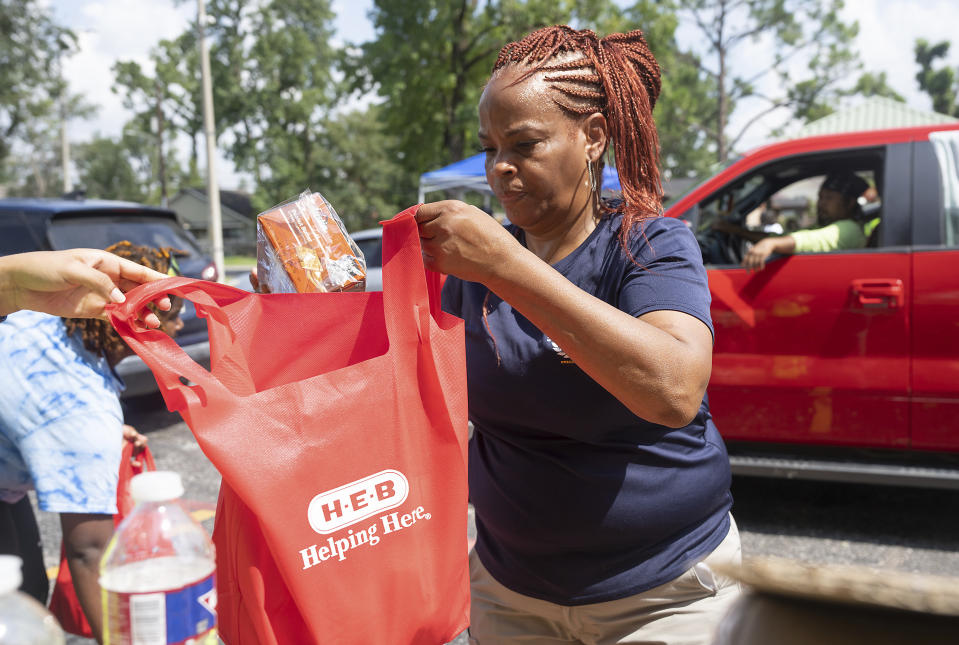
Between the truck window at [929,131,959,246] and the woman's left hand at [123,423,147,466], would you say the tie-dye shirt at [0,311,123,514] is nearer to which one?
the woman's left hand at [123,423,147,466]

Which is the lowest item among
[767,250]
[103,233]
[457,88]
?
[767,250]

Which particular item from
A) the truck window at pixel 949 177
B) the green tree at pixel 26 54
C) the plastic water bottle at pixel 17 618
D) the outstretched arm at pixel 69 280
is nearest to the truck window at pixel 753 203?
the truck window at pixel 949 177

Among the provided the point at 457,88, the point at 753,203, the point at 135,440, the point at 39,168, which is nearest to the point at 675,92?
the point at 457,88

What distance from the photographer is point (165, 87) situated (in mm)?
43531

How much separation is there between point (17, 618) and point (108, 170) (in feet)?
259

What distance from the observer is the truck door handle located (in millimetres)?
3660

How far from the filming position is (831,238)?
160 inches

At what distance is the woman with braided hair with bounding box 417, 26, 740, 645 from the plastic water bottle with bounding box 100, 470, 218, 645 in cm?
64

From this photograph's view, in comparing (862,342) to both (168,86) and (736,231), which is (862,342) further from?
(168,86)

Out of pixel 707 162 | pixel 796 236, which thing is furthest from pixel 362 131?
pixel 796 236

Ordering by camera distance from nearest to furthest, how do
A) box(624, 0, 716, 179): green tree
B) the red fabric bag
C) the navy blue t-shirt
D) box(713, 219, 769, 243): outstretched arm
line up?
the navy blue t-shirt
the red fabric bag
box(713, 219, 769, 243): outstretched arm
box(624, 0, 716, 179): green tree

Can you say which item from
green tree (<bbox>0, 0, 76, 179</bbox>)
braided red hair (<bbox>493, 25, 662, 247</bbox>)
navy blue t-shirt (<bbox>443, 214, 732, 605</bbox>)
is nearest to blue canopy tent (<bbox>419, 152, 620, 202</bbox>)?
braided red hair (<bbox>493, 25, 662, 247</bbox>)

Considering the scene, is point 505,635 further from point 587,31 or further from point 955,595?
point 587,31

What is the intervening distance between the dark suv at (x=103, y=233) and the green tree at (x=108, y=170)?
69.2 metres
